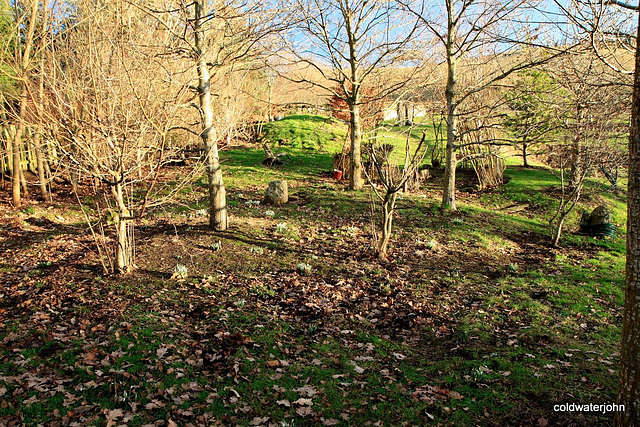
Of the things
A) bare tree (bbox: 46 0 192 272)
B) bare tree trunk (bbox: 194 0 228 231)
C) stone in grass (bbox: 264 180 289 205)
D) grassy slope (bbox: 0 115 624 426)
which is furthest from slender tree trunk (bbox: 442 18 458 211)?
bare tree (bbox: 46 0 192 272)

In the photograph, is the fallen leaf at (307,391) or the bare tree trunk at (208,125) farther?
the bare tree trunk at (208,125)

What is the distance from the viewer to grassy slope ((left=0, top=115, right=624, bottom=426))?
4.35 metres

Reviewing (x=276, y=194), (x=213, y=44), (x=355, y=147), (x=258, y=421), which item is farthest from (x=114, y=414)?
(x=355, y=147)

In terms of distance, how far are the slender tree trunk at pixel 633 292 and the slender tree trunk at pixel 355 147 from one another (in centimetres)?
→ 1148

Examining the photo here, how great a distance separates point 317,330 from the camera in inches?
248

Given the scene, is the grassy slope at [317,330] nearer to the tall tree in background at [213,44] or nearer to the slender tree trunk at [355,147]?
the tall tree in background at [213,44]

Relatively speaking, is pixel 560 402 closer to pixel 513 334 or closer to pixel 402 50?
pixel 513 334

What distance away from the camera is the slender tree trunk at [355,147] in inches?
577

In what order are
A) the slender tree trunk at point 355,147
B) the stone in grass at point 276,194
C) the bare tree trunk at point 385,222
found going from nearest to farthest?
the bare tree trunk at point 385,222, the stone in grass at point 276,194, the slender tree trunk at point 355,147

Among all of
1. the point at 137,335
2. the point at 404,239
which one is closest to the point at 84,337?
the point at 137,335

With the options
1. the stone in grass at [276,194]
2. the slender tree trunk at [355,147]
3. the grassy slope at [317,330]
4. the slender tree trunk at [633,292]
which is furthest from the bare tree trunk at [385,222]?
the slender tree trunk at [633,292]

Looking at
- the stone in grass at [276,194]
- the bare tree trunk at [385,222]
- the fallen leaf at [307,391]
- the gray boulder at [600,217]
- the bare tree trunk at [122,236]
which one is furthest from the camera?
the stone in grass at [276,194]

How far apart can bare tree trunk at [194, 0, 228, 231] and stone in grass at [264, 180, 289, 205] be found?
373 centimetres

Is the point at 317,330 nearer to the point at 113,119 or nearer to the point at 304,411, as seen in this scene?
the point at 304,411
